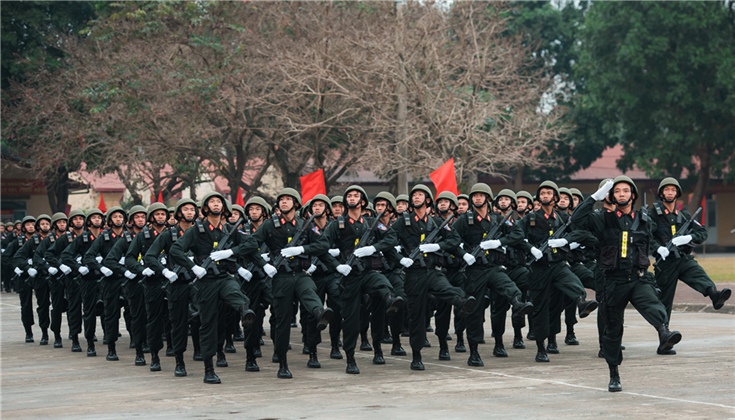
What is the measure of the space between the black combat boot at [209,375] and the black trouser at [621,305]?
4136mm

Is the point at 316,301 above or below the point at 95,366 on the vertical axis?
above

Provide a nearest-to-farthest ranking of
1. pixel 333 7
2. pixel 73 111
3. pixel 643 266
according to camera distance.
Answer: pixel 643 266
pixel 333 7
pixel 73 111

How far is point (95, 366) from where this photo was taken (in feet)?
38.1

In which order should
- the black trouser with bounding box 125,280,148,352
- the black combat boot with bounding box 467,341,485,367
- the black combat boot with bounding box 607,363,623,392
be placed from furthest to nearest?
the black trouser with bounding box 125,280,148,352 → the black combat boot with bounding box 467,341,485,367 → the black combat boot with bounding box 607,363,623,392

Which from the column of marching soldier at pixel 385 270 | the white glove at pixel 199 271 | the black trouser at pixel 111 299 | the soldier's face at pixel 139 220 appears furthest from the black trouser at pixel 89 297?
the white glove at pixel 199 271

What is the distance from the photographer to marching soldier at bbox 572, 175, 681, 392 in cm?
870

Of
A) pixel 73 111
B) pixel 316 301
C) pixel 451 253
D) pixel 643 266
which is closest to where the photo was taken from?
pixel 643 266

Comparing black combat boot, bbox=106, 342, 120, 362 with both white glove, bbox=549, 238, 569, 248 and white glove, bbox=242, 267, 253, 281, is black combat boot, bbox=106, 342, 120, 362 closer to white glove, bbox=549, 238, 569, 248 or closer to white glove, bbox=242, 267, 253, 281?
white glove, bbox=242, 267, 253, 281

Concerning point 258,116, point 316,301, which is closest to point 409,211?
point 316,301

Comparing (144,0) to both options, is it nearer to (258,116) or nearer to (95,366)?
(258,116)

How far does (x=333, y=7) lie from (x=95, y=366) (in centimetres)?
1677

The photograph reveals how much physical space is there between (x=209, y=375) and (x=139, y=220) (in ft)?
13.1

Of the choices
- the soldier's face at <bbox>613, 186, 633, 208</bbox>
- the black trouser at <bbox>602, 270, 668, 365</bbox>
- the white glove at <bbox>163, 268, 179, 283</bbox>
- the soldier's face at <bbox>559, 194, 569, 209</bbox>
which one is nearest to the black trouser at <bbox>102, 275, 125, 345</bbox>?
the white glove at <bbox>163, 268, 179, 283</bbox>

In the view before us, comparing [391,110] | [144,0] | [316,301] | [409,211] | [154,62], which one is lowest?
[316,301]
